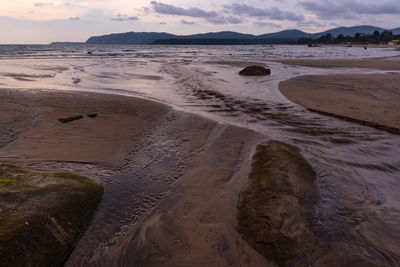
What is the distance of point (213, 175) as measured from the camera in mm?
4977

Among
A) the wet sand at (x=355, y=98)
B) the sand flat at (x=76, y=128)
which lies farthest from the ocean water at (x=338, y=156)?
the sand flat at (x=76, y=128)

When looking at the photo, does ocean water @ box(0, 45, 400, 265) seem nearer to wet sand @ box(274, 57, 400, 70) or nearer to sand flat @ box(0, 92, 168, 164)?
sand flat @ box(0, 92, 168, 164)

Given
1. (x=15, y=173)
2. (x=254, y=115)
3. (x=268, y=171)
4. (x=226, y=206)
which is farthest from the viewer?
(x=254, y=115)

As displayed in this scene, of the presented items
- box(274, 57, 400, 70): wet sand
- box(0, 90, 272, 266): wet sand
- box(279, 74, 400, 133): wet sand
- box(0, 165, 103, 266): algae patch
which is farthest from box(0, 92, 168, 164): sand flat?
box(274, 57, 400, 70): wet sand

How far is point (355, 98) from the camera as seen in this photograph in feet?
36.8

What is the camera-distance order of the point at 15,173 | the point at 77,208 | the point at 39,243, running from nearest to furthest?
the point at 39,243, the point at 77,208, the point at 15,173

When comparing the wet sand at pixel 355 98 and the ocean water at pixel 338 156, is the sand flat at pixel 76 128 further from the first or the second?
the wet sand at pixel 355 98

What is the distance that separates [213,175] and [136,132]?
3385 mm

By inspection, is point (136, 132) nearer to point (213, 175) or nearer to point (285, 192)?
point (213, 175)

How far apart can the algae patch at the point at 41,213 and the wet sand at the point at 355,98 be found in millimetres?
8512

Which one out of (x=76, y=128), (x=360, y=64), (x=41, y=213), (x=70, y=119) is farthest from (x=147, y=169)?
(x=360, y=64)

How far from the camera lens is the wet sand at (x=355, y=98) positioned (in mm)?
8383

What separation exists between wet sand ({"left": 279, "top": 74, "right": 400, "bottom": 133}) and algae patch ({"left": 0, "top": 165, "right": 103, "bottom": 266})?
27.9 ft

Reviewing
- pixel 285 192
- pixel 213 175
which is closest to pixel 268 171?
pixel 285 192
